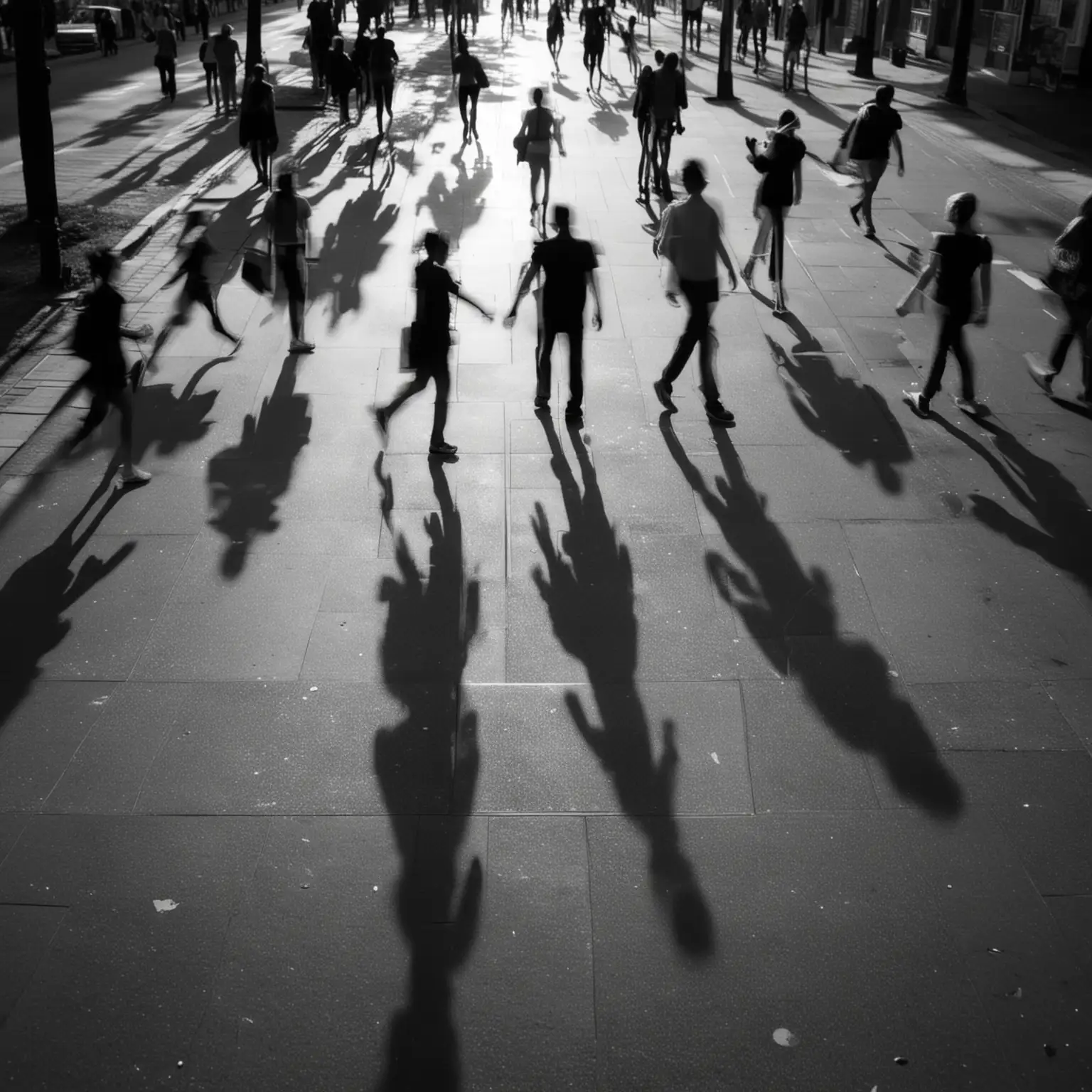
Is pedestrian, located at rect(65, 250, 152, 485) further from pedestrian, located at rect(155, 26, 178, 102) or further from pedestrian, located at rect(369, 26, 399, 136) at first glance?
pedestrian, located at rect(155, 26, 178, 102)

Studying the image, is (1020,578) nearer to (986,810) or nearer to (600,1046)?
(986,810)

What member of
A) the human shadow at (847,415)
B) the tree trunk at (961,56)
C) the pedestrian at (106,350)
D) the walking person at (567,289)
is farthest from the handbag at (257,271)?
the tree trunk at (961,56)

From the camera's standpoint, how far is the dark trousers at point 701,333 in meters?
8.80

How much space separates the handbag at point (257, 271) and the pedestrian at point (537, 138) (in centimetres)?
445

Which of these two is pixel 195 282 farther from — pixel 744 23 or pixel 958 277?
pixel 744 23

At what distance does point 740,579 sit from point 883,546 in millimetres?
981

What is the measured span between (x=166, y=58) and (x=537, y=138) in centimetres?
1408

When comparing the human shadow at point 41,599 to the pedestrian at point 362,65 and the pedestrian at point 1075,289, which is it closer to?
the pedestrian at point 1075,289

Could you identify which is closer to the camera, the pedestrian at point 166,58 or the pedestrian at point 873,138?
the pedestrian at point 873,138

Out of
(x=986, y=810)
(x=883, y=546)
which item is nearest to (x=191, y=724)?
(x=986, y=810)

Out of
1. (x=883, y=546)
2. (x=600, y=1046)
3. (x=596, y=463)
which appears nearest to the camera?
(x=600, y=1046)

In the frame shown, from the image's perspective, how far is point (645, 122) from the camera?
1504 cm

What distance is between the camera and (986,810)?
16.4 feet

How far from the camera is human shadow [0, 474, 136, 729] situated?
5.99m
